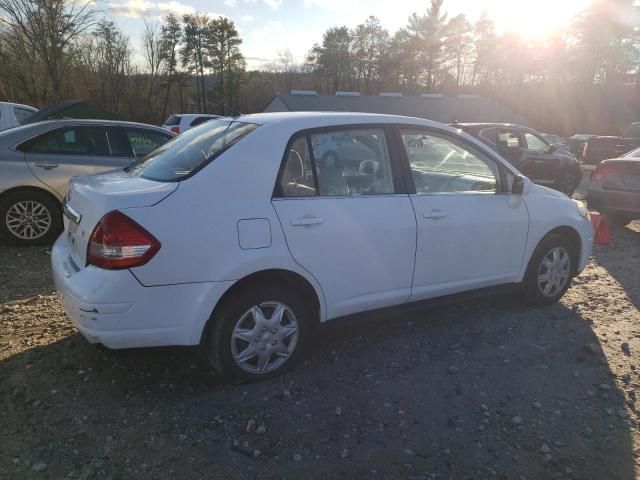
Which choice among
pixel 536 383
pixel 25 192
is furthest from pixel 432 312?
pixel 25 192

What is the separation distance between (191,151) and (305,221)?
0.94 metres

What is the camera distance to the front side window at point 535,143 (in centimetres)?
1109

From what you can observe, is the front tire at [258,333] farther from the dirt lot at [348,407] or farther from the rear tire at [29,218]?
the rear tire at [29,218]

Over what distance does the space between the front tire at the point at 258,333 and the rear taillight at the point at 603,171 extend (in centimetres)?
683

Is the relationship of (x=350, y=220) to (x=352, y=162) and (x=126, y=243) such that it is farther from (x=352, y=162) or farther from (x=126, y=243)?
(x=126, y=243)

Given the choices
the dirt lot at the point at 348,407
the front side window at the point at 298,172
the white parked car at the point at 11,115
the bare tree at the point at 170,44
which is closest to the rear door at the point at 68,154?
the dirt lot at the point at 348,407

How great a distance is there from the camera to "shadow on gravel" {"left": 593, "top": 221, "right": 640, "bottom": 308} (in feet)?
17.4

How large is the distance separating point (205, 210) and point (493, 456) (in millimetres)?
2047

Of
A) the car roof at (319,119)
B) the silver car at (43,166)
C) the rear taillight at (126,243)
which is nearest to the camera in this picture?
the rear taillight at (126,243)

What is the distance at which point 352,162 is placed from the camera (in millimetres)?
3365

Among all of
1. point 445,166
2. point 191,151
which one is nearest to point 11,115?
point 191,151

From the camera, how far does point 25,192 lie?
584cm

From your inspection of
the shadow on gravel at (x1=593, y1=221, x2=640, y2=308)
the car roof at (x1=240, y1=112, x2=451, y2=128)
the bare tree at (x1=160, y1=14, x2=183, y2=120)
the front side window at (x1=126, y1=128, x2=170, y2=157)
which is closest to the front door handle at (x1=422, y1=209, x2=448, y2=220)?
the car roof at (x1=240, y1=112, x2=451, y2=128)

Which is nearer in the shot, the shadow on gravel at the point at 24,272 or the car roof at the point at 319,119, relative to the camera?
the car roof at the point at 319,119
